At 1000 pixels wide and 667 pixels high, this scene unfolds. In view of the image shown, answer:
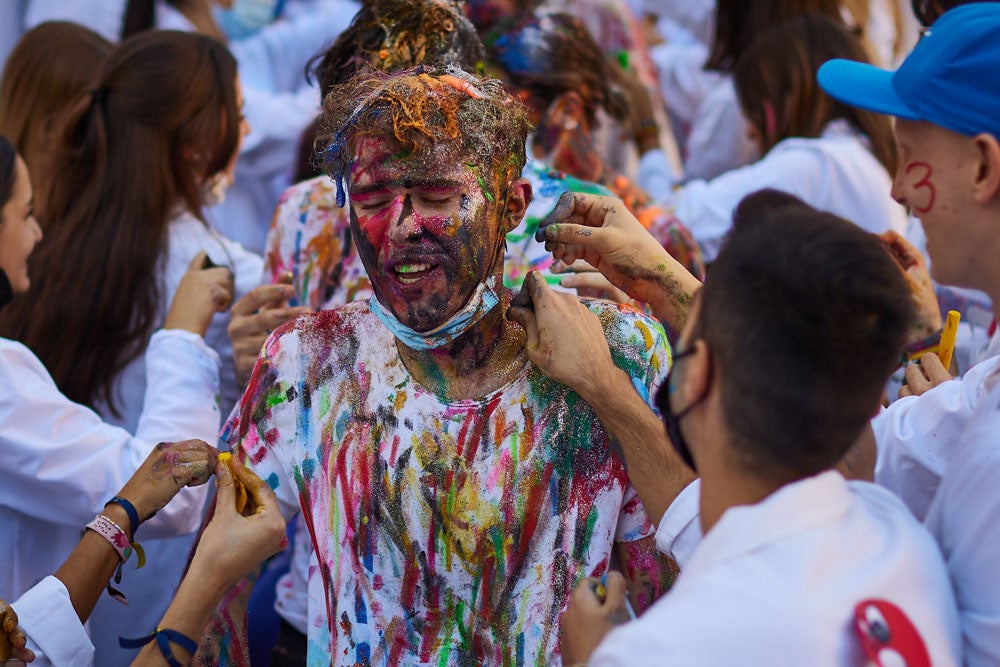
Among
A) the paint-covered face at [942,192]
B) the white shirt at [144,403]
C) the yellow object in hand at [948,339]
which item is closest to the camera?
the paint-covered face at [942,192]

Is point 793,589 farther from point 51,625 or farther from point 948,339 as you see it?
point 51,625

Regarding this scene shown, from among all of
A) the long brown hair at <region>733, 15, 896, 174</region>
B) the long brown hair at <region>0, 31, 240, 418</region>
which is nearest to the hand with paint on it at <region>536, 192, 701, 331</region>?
the long brown hair at <region>0, 31, 240, 418</region>

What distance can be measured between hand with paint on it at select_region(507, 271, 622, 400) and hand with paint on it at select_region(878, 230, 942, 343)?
963mm

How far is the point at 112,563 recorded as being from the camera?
7.48ft

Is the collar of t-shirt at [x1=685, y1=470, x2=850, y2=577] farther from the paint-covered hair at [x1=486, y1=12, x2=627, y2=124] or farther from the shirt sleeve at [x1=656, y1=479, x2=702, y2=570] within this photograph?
the paint-covered hair at [x1=486, y1=12, x2=627, y2=124]

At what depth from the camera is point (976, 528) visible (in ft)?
5.16

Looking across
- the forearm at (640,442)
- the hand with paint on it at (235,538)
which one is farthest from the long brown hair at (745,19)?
the hand with paint on it at (235,538)

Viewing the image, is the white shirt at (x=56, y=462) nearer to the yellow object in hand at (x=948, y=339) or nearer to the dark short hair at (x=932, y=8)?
the yellow object in hand at (x=948, y=339)

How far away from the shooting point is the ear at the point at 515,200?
86.9 inches

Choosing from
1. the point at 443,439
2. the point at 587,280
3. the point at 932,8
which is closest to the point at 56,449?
the point at 443,439

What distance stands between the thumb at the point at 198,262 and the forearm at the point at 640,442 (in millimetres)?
1526

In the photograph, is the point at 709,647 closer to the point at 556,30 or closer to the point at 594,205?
the point at 594,205

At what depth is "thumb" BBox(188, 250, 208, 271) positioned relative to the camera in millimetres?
3123

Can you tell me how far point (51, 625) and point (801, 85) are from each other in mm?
3439
